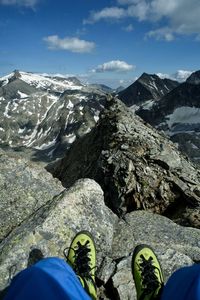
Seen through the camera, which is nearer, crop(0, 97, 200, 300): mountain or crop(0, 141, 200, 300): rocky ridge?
crop(0, 141, 200, 300): rocky ridge

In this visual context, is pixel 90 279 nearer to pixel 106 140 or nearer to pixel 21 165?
pixel 21 165

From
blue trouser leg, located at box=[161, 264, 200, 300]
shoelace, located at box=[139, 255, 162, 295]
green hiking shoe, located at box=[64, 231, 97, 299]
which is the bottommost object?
shoelace, located at box=[139, 255, 162, 295]

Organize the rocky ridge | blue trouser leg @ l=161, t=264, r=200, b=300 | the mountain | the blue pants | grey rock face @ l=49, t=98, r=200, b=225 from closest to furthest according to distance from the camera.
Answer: blue trouser leg @ l=161, t=264, r=200, b=300, the blue pants, the rocky ridge, the mountain, grey rock face @ l=49, t=98, r=200, b=225

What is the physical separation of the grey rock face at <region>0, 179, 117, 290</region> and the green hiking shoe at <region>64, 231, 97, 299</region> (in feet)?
1.95

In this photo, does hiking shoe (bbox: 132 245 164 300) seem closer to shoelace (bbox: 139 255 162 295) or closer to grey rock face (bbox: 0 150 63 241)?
shoelace (bbox: 139 255 162 295)

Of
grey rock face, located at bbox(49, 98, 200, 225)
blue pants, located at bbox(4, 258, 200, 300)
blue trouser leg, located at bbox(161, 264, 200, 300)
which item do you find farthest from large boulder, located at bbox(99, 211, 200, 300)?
blue pants, located at bbox(4, 258, 200, 300)

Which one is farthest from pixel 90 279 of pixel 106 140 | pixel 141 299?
pixel 106 140

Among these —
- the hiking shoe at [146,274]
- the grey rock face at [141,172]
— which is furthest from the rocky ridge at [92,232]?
the grey rock face at [141,172]

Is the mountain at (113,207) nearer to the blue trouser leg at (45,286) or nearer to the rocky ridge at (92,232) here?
the rocky ridge at (92,232)

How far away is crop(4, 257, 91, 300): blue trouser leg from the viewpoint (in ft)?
21.4

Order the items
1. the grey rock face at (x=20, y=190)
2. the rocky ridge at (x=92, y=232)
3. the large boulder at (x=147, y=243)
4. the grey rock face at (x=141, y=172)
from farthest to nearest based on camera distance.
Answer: the grey rock face at (x=141, y=172) → the grey rock face at (x=20, y=190) → the large boulder at (x=147, y=243) → the rocky ridge at (x=92, y=232)

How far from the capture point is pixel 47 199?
13.8 meters

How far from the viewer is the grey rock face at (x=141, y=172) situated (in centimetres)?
1739

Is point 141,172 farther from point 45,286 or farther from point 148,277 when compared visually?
point 45,286
